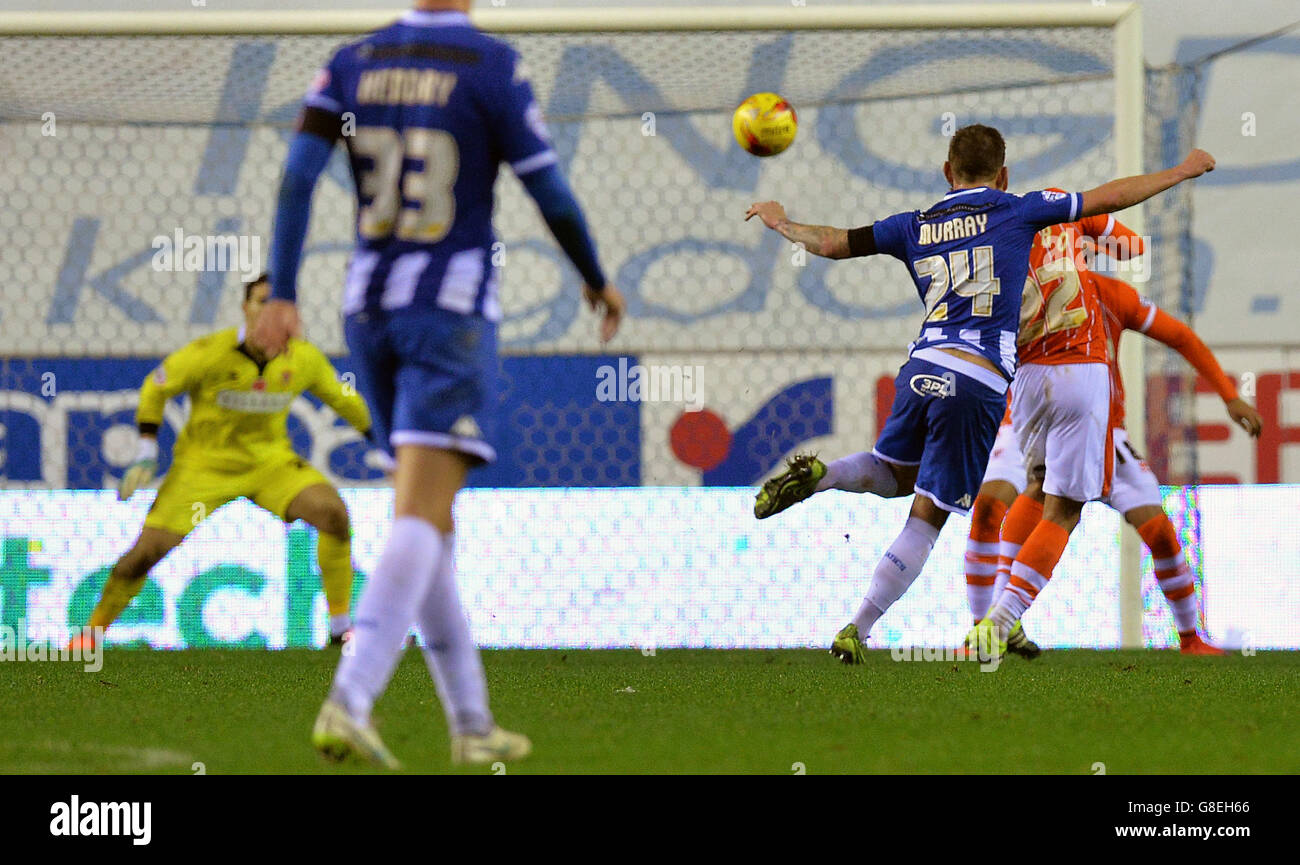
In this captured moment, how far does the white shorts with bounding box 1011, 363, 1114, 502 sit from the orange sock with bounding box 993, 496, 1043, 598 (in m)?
0.70

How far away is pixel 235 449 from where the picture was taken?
22.8 feet

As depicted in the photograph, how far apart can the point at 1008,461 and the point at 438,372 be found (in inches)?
171

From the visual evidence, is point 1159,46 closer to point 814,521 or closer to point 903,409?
point 814,521

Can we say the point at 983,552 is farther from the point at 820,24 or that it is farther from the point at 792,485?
the point at 820,24

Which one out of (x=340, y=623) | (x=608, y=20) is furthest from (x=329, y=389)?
(x=608, y=20)

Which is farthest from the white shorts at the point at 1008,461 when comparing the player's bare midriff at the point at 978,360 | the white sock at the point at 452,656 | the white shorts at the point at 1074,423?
the white sock at the point at 452,656

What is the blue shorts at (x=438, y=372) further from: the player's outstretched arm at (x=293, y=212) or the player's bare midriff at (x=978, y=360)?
the player's bare midriff at (x=978, y=360)

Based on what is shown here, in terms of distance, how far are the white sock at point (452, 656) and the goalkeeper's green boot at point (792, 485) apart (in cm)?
215

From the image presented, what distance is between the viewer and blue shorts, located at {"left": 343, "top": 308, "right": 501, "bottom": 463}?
308 centimetres

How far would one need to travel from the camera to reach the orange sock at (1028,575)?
5.86 m

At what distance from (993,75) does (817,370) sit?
2.60m
